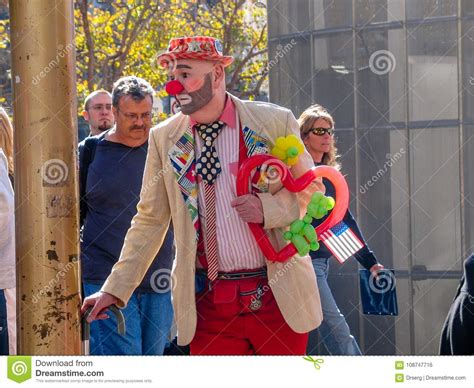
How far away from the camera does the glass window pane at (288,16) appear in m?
8.66

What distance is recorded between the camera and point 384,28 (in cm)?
831

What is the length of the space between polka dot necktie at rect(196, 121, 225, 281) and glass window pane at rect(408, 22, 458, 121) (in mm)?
3738

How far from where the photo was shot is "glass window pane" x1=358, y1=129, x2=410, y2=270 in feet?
27.2

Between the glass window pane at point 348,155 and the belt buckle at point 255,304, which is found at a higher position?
the glass window pane at point 348,155

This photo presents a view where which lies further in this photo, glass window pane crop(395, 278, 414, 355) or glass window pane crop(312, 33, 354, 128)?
glass window pane crop(312, 33, 354, 128)

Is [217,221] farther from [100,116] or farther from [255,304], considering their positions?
[100,116]

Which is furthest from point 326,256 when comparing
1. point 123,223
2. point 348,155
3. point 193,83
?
point 193,83

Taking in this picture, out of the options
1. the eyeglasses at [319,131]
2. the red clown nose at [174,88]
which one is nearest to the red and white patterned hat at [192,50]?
the red clown nose at [174,88]

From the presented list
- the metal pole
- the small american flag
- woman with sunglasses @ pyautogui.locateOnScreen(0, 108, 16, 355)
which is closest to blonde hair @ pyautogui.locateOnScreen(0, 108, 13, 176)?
woman with sunglasses @ pyautogui.locateOnScreen(0, 108, 16, 355)

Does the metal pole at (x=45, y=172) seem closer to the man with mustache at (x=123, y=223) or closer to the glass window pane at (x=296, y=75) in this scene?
the man with mustache at (x=123, y=223)

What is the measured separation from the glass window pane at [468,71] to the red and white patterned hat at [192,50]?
367cm

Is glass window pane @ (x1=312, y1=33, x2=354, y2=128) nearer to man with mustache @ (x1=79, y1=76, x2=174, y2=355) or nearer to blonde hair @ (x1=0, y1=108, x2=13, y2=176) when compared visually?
man with mustache @ (x1=79, y1=76, x2=174, y2=355)

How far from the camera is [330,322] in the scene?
6816 millimetres
